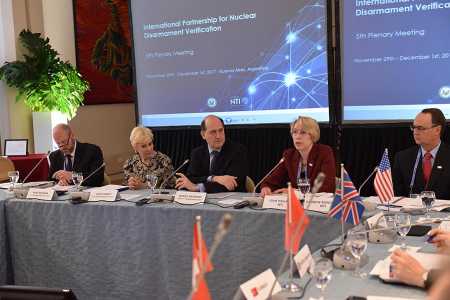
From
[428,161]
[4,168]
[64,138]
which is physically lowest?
[4,168]

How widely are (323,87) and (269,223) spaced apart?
102 inches

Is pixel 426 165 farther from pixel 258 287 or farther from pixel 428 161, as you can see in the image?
pixel 258 287

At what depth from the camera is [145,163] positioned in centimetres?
406

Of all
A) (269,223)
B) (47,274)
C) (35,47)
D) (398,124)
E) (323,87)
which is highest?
(35,47)

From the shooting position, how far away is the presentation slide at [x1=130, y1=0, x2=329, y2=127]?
530 centimetres

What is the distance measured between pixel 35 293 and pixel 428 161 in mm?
2563

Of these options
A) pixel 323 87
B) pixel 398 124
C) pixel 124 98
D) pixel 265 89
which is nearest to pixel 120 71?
pixel 124 98

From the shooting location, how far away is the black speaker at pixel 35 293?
1.58 metres

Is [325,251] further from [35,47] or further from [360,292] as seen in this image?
[35,47]

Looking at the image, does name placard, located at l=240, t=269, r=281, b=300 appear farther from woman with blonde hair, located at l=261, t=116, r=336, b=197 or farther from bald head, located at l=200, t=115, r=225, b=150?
bald head, located at l=200, t=115, r=225, b=150

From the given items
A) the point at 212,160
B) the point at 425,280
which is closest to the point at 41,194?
the point at 212,160

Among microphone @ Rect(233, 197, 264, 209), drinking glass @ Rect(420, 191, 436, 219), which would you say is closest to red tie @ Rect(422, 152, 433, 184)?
drinking glass @ Rect(420, 191, 436, 219)

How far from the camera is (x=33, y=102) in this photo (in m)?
6.50

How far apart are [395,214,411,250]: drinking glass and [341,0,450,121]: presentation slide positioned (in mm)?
2597
